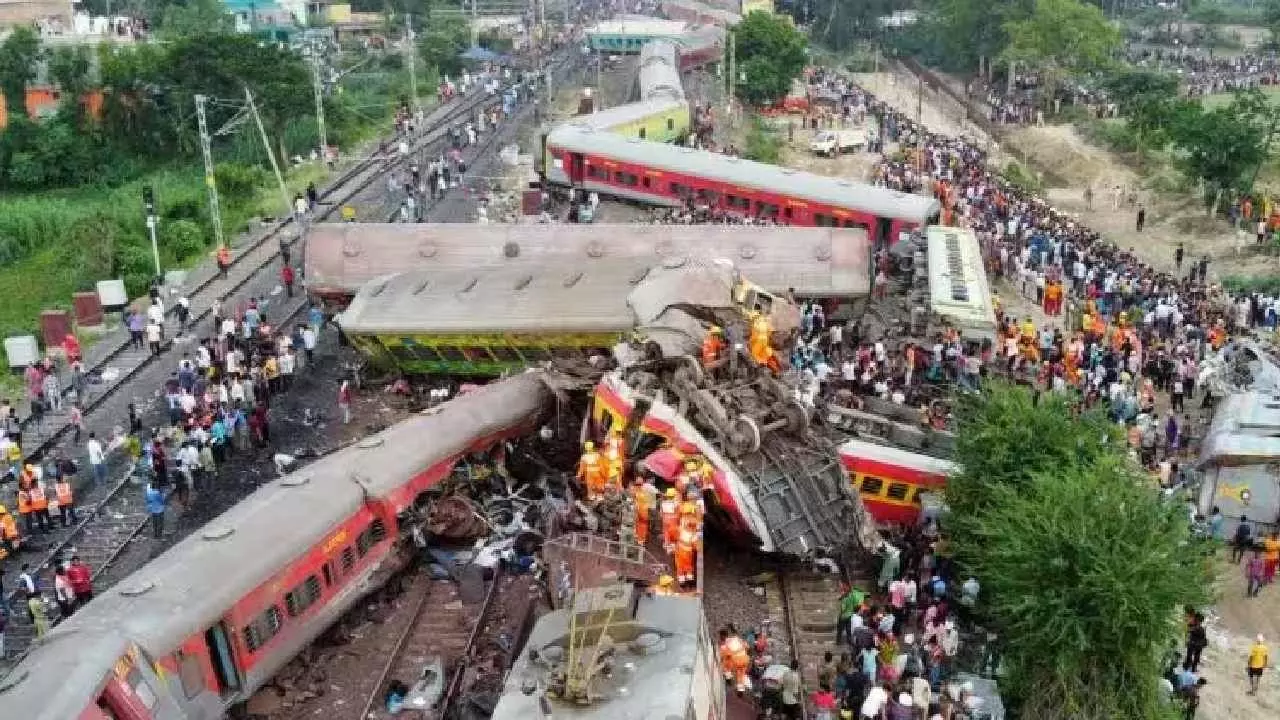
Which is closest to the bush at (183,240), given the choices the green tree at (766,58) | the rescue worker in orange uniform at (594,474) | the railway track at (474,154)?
the railway track at (474,154)

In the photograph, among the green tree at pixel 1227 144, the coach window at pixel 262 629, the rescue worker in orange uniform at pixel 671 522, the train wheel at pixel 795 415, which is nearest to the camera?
the coach window at pixel 262 629

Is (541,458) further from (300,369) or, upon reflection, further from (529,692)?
(529,692)

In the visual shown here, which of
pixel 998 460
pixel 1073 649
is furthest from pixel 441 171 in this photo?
pixel 1073 649

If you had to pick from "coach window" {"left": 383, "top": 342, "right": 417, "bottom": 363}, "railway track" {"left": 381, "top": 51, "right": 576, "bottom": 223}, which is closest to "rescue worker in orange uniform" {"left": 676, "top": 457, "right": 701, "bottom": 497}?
"coach window" {"left": 383, "top": 342, "right": 417, "bottom": 363}

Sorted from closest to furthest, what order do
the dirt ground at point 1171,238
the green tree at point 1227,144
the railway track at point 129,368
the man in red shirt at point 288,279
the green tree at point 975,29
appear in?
the dirt ground at point 1171,238 → the railway track at point 129,368 → the man in red shirt at point 288,279 → the green tree at point 1227,144 → the green tree at point 975,29

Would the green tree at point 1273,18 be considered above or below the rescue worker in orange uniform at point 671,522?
above

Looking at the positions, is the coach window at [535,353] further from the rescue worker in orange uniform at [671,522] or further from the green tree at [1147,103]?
the green tree at [1147,103]

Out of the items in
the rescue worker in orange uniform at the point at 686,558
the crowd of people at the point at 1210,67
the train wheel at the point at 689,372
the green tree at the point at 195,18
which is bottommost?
the rescue worker in orange uniform at the point at 686,558
